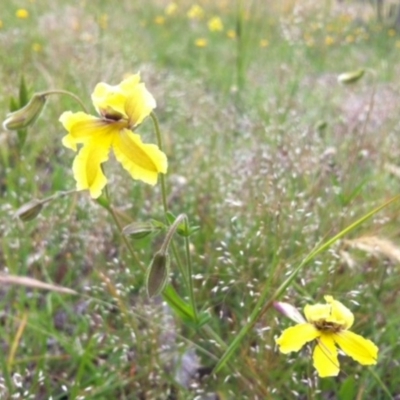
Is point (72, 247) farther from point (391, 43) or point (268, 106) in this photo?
point (391, 43)

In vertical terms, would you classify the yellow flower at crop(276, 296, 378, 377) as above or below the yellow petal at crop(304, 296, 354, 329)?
below

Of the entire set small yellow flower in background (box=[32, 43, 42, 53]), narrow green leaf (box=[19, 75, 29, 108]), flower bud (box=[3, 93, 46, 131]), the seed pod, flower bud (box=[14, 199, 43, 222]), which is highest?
flower bud (box=[3, 93, 46, 131])

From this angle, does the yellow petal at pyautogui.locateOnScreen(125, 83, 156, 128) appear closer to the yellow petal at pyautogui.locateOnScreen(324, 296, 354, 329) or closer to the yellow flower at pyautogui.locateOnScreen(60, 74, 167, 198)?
the yellow flower at pyautogui.locateOnScreen(60, 74, 167, 198)

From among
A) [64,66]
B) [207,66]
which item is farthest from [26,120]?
[207,66]

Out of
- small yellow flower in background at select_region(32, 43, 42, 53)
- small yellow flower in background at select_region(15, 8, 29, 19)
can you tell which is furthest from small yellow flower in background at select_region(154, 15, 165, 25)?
small yellow flower in background at select_region(32, 43, 42, 53)

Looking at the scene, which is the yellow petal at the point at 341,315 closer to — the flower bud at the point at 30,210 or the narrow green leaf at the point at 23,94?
the flower bud at the point at 30,210

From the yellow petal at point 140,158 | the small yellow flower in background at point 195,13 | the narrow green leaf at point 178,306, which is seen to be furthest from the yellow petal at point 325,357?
the small yellow flower in background at point 195,13
